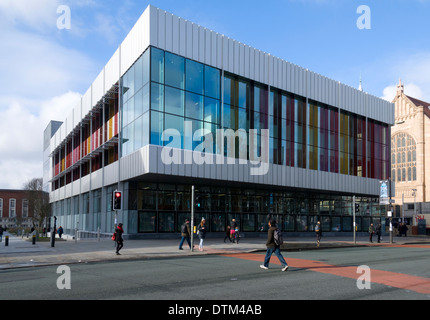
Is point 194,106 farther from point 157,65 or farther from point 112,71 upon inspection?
point 112,71

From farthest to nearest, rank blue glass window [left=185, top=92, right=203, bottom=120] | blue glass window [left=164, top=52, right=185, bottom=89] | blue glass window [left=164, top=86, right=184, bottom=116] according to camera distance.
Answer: blue glass window [left=185, top=92, right=203, bottom=120], blue glass window [left=164, top=52, right=185, bottom=89], blue glass window [left=164, top=86, right=184, bottom=116]

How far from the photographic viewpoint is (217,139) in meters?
34.1

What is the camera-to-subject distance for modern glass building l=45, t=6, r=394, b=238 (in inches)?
1235

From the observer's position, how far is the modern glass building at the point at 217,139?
1235 inches

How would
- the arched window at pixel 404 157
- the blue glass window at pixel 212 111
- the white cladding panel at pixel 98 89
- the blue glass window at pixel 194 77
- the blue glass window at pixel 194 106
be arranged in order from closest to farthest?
the blue glass window at pixel 194 106 < the blue glass window at pixel 194 77 < the blue glass window at pixel 212 111 < the white cladding panel at pixel 98 89 < the arched window at pixel 404 157

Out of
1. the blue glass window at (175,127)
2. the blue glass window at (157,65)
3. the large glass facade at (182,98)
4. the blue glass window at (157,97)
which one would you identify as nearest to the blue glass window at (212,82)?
the large glass facade at (182,98)

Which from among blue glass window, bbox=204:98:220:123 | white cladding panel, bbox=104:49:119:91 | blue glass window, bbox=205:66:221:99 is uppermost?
white cladding panel, bbox=104:49:119:91

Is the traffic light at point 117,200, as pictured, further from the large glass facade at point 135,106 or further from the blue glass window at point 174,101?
the blue glass window at point 174,101

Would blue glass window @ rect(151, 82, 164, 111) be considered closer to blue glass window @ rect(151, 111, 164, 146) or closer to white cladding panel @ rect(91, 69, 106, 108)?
blue glass window @ rect(151, 111, 164, 146)

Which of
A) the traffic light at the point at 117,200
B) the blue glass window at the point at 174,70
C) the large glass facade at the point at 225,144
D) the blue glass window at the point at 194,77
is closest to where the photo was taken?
the traffic light at the point at 117,200

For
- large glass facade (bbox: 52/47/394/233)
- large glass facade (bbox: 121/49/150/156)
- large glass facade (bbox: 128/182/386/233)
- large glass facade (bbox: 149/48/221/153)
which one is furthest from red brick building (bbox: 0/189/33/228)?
large glass facade (bbox: 149/48/221/153)

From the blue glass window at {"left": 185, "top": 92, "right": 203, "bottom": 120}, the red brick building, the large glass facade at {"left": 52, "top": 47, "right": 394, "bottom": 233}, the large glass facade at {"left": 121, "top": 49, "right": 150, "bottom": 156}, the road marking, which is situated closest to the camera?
the road marking

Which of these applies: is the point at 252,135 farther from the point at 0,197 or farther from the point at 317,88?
the point at 0,197

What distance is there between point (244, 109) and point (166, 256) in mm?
19429
